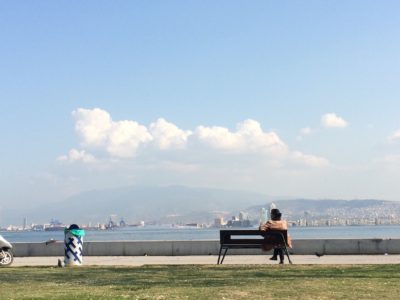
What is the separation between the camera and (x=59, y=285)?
10.3 m

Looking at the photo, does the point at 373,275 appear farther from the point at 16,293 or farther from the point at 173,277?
the point at 16,293

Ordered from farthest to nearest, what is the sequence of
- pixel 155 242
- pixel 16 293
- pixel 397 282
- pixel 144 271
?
pixel 155 242
pixel 144 271
pixel 397 282
pixel 16 293

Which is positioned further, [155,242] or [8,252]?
[155,242]

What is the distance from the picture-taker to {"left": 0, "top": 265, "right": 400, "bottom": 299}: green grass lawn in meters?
8.64

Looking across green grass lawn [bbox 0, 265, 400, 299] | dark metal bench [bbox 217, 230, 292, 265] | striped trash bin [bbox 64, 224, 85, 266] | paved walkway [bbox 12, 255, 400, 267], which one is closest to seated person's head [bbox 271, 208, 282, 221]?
dark metal bench [bbox 217, 230, 292, 265]

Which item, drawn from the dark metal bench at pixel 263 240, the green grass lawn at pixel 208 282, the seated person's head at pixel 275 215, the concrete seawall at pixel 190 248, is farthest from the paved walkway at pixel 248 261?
the green grass lawn at pixel 208 282

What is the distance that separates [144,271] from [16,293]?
170 inches

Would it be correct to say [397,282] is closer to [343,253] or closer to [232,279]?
[232,279]

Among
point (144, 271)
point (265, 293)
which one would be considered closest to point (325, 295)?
point (265, 293)

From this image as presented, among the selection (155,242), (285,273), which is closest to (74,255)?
(155,242)

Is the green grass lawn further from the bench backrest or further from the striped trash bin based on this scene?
the striped trash bin

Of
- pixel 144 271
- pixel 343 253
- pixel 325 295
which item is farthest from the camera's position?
pixel 343 253

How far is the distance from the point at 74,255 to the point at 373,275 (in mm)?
7697

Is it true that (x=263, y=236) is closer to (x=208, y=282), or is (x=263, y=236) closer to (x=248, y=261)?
(x=248, y=261)
